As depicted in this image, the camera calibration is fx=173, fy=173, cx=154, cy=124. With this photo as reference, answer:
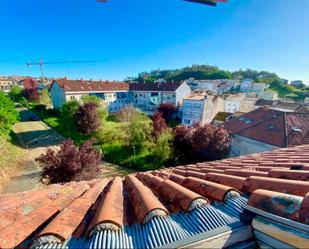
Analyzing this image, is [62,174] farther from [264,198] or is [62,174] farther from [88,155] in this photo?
[264,198]

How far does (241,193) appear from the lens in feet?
7.62

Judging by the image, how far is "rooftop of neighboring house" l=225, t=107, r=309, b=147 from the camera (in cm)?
1508

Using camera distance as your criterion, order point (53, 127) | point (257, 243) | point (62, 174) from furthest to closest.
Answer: point (53, 127)
point (62, 174)
point (257, 243)

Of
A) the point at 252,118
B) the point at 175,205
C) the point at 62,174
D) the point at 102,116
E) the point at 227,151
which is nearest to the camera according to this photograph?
the point at 175,205

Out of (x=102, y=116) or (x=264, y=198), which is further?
(x=102, y=116)

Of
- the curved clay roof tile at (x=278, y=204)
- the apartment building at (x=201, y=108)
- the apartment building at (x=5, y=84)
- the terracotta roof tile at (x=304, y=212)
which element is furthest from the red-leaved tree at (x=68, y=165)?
the apartment building at (x=5, y=84)

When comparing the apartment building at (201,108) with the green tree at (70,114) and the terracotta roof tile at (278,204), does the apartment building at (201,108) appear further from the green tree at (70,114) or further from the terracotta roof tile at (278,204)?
the terracotta roof tile at (278,204)

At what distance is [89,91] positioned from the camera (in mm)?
42438

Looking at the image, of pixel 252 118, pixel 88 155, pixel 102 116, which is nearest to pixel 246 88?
pixel 252 118

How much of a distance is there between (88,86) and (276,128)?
4080 cm

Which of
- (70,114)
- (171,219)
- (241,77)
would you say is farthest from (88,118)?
(241,77)

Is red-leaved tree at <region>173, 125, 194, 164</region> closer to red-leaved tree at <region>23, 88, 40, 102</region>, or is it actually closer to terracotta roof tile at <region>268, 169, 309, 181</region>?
terracotta roof tile at <region>268, 169, 309, 181</region>

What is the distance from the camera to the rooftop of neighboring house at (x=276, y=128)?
15.1m

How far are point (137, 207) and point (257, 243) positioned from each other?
1332 millimetres
